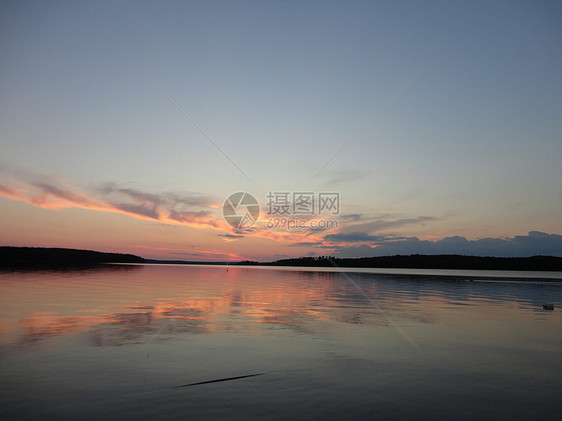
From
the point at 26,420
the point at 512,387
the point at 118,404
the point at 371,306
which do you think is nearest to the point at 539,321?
the point at 371,306

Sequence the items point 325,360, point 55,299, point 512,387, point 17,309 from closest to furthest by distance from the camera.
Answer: point 512,387 < point 325,360 < point 17,309 < point 55,299

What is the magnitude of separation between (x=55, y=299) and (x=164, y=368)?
80.3ft

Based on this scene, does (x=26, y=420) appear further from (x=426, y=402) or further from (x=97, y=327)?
(x=97, y=327)

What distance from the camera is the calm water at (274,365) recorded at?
1062 centimetres

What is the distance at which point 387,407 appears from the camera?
35.7 ft

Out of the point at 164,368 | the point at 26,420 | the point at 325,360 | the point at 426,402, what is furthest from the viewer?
the point at 325,360

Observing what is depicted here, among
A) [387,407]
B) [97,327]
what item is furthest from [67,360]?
[387,407]

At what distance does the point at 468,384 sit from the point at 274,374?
6.68 meters

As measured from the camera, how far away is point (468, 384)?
13117 mm

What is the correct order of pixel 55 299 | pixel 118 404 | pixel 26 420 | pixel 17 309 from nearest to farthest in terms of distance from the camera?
pixel 26 420 → pixel 118 404 → pixel 17 309 → pixel 55 299

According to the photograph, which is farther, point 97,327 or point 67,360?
point 97,327

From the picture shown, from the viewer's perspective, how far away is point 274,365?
14.8 m

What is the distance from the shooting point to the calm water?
1062 centimetres

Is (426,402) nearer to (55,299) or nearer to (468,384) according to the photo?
(468,384)
